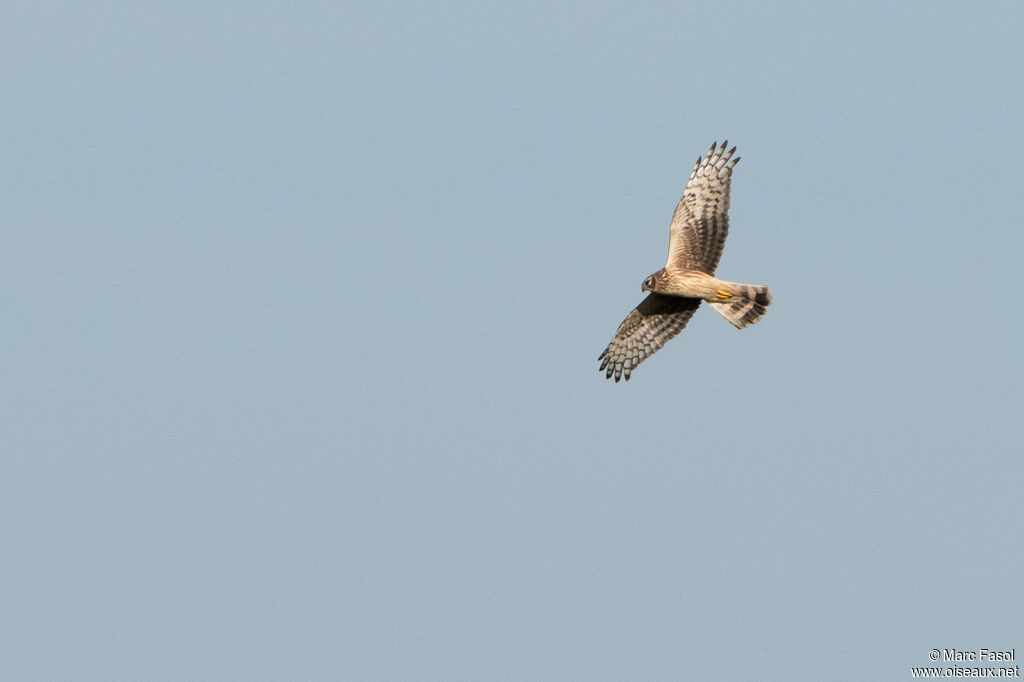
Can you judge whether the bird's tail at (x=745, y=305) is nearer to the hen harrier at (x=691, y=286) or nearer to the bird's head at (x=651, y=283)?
the hen harrier at (x=691, y=286)

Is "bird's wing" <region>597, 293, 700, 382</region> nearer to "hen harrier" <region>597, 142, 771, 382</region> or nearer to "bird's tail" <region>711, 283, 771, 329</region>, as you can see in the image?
"hen harrier" <region>597, 142, 771, 382</region>

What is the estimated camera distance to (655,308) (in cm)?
2295

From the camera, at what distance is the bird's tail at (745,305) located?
70.1ft

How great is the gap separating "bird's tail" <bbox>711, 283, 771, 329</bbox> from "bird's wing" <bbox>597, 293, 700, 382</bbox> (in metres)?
1.15

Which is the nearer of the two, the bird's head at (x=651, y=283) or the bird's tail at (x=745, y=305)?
the bird's tail at (x=745, y=305)

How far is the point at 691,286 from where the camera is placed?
70.7ft

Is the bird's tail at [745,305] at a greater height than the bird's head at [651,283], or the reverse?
the bird's head at [651,283]

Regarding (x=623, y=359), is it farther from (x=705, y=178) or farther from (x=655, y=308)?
(x=705, y=178)

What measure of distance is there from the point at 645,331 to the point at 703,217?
85.9 inches

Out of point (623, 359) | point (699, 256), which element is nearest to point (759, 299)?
point (699, 256)

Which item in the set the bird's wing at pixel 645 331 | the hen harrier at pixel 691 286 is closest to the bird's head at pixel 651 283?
the hen harrier at pixel 691 286

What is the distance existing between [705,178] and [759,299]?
2346 mm

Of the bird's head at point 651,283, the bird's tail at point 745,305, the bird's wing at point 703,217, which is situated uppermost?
the bird's wing at point 703,217

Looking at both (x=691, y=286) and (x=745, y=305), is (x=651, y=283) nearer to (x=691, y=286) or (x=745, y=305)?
(x=691, y=286)
